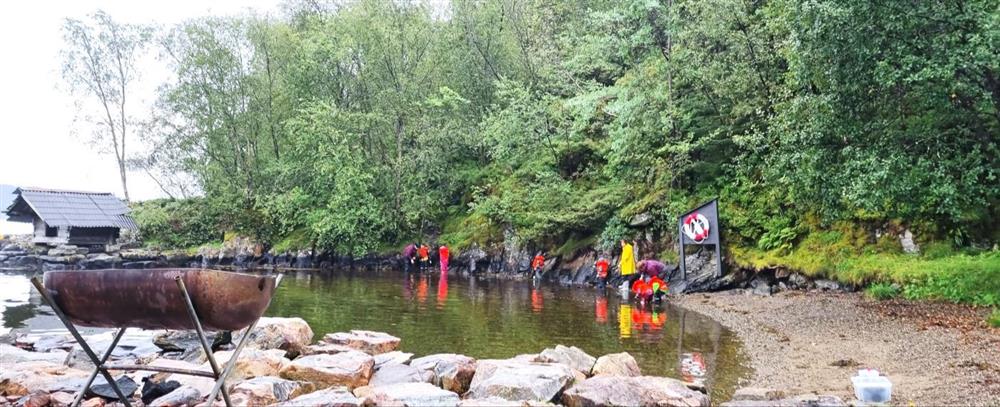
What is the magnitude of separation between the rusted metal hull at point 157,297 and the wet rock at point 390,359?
3.23m

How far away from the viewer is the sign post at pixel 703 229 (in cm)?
2039

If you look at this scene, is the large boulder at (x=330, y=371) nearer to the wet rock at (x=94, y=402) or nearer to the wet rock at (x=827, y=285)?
the wet rock at (x=94, y=402)

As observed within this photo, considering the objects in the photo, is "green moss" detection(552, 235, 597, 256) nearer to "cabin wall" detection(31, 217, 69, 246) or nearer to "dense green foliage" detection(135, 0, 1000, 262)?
"dense green foliage" detection(135, 0, 1000, 262)

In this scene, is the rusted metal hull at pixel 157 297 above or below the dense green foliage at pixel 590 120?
below

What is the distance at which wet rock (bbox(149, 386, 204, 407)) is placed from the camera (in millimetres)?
6975

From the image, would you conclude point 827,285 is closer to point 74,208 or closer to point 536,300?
point 536,300

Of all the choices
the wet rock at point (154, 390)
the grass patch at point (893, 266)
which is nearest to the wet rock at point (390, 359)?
the wet rock at point (154, 390)

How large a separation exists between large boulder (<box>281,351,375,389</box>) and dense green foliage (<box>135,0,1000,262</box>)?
10.6m

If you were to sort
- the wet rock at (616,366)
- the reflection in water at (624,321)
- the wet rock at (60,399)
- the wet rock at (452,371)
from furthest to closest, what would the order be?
1. the reflection in water at (624,321)
2. the wet rock at (616,366)
3. the wet rock at (452,371)
4. the wet rock at (60,399)

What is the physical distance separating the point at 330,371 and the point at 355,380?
334 mm

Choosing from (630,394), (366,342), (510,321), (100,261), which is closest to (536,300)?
(510,321)

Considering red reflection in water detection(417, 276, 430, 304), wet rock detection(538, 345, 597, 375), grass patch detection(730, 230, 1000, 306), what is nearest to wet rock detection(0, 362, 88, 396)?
wet rock detection(538, 345, 597, 375)

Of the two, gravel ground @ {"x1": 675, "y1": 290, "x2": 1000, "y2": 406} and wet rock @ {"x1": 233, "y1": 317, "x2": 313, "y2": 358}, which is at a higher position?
wet rock @ {"x1": 233, "y1": 317, "x2": 313, "y2": 358}

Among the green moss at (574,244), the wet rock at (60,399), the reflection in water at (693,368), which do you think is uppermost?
the green moss at (574,244)
